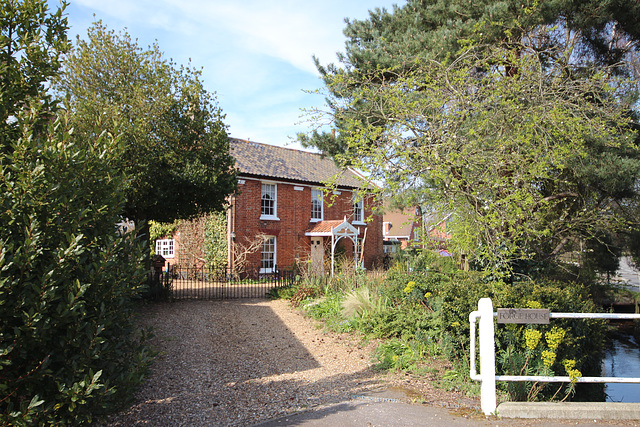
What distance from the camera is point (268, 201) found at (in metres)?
22.1

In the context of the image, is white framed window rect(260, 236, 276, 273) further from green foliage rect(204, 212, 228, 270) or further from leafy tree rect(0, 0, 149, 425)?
leafy tree rect(0, 0, 149, 425)

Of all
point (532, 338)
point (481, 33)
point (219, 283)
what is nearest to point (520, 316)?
point (532, 338)

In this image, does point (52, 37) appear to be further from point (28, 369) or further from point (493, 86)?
point (493, 86)

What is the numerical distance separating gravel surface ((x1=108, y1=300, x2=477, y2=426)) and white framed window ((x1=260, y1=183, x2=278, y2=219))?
10801mm

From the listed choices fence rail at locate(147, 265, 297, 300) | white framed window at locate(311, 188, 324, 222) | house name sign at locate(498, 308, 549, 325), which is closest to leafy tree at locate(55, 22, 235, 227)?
fence rail at locate(147, 265, 297, 300)

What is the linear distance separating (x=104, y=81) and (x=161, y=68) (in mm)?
1515

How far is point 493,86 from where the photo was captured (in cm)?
774

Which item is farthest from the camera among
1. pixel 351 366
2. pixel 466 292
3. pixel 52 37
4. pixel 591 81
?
pixel 591 81

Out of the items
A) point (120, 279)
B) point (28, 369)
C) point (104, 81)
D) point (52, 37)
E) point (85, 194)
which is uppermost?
point (104, 81)

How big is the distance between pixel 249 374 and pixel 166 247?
1950cm

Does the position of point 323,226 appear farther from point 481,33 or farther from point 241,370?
point 241,370

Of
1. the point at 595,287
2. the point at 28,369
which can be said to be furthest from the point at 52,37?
the point at 595,287

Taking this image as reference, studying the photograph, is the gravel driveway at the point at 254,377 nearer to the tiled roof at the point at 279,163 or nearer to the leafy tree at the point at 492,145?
the leafy tree at the point at 492,145

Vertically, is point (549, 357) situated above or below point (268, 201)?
below
